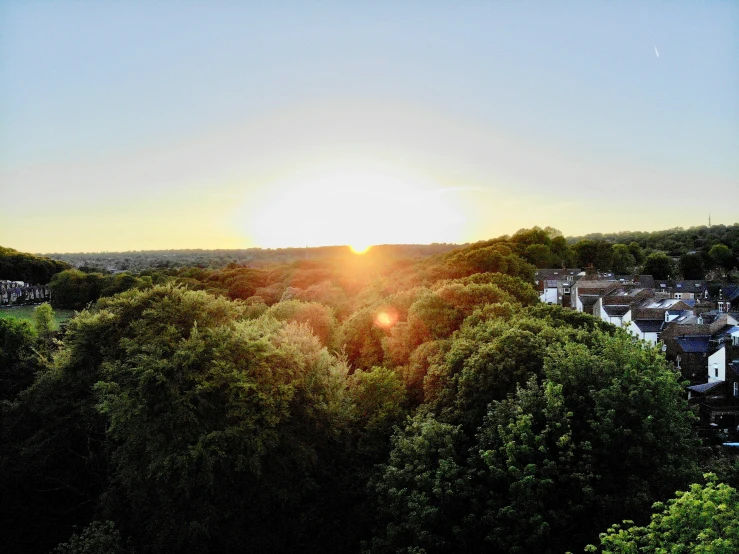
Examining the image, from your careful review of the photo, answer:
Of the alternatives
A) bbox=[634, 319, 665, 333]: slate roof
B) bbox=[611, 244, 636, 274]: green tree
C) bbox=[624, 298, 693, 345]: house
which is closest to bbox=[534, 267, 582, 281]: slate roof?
bbox=[611, 244, 636, 274]: green tree

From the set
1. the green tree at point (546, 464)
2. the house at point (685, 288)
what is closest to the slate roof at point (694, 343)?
the green tree at point (546, 464)

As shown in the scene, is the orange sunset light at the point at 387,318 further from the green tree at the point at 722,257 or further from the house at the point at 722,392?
the green tree at the point at 722,257

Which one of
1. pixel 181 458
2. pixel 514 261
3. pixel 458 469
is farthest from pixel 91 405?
pixel 514 261

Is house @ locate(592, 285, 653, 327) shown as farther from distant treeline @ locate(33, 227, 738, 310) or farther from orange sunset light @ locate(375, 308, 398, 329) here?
orange sunset light @ locate(375, 308, 398, 329)

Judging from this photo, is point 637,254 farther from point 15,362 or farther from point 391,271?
point 15,362

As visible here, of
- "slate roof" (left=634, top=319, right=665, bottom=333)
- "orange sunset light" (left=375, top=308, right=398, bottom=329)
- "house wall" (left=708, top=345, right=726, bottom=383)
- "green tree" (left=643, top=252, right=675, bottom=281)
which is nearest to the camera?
"orange sunset light" (left=375, top=308, right=398, bottom=329)

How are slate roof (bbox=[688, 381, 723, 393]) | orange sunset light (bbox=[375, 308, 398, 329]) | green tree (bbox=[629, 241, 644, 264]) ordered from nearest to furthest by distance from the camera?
orange sunset light (bbox=[375, 308, 398, 329])
slate roof (bbox=[688, 381, 723, 393])
green tree (bbox=[629, 241, 644, 264])
